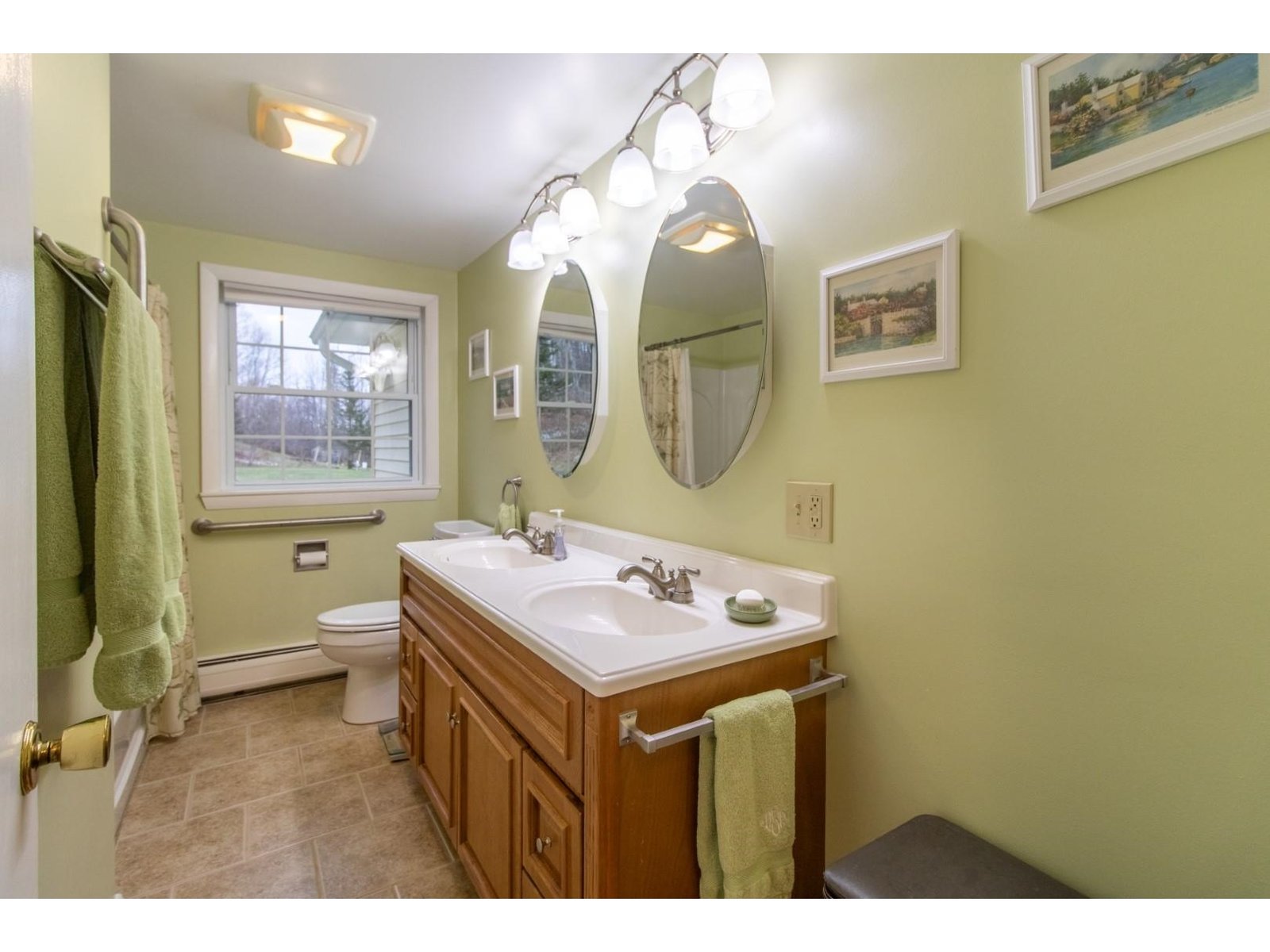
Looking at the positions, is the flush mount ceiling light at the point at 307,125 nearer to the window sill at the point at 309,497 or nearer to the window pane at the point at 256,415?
the window pane at the point at 256,415

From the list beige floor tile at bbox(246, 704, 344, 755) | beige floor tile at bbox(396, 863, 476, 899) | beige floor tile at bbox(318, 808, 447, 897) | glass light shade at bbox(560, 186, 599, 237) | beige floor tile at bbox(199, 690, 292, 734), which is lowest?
beige floor tile at bbox(396, 863, 476, 899)

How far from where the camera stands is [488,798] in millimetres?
1339

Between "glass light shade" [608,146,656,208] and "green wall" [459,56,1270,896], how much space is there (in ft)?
1.09

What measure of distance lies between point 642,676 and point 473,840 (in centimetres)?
89

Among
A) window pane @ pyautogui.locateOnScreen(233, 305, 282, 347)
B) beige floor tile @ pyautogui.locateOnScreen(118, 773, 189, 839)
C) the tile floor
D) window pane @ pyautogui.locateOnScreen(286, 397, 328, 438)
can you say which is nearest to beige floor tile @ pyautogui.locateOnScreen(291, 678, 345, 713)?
the tile floor

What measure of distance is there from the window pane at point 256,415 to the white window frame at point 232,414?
42 mm

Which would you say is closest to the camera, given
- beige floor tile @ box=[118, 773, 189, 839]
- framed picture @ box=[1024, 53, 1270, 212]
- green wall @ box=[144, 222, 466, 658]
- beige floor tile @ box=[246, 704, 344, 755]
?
framed picture @ box=[1024, 53, 1270, 212]

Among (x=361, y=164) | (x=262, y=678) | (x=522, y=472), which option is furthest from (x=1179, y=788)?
(x=262, y=678)

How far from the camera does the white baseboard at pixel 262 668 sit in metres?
2.73

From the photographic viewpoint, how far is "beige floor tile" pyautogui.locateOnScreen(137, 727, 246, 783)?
2.15 m

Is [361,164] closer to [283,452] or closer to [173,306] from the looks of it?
[173,306]

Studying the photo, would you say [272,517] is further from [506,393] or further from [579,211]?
[579,211]

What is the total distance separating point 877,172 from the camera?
1133 millimetres

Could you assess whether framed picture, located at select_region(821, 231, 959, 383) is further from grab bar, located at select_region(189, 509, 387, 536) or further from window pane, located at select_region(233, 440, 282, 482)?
window pane, located at select_region(233, 440, 282, 482)
